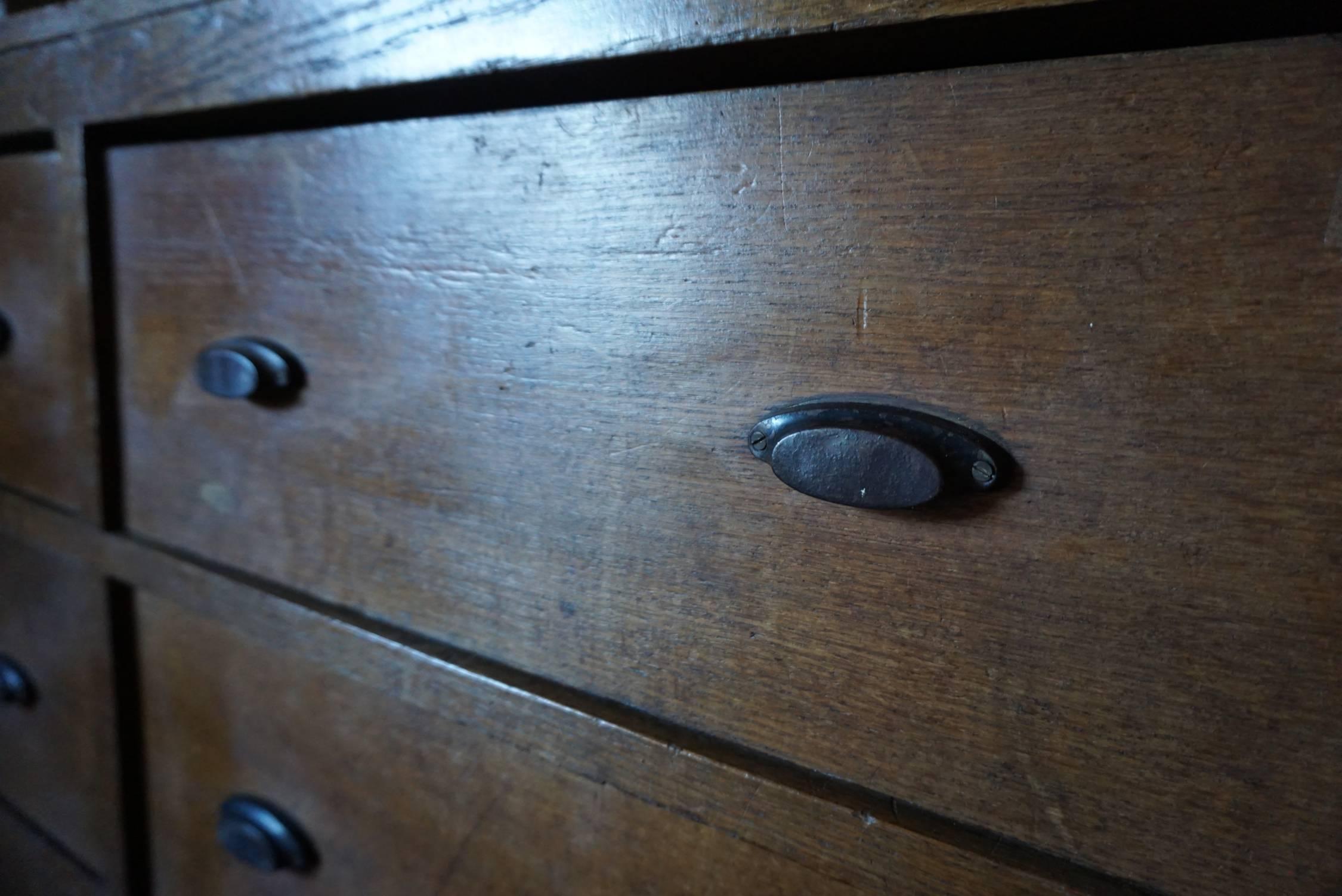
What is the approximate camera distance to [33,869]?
0.62m

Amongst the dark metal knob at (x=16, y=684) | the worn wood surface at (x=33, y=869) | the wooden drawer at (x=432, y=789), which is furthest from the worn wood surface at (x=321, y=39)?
A: the worn wood surface at (x=33, y=869)

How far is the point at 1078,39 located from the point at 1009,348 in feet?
0.32

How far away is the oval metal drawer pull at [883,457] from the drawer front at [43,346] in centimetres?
46

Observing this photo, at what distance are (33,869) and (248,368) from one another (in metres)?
0.50

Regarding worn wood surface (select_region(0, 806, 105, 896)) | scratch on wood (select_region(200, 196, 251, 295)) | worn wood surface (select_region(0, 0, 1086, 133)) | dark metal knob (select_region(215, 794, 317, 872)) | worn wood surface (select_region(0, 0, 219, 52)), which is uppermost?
worn wood surface (select_region(0, 0, 219, 52))

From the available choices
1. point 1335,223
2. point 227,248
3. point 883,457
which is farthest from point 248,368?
point 1335,223

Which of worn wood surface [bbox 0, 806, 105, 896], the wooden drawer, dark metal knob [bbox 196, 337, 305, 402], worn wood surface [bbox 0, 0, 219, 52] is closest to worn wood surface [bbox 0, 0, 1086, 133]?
worn wood surface [bbox 0, 0, 219, 52]

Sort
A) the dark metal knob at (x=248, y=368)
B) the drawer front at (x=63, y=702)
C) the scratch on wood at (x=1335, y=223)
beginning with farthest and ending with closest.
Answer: the drawer front at (x=63, y=702) < the dark metal knob at (x=248, y=368) < the scratch on wood at (x=1335, y=223)

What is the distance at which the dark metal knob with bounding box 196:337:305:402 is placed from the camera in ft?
1.36

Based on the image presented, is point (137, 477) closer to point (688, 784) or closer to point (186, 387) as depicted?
point (186, 387)

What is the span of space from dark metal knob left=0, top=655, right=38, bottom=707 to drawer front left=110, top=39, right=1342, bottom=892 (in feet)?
1.25

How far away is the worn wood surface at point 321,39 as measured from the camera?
271 millimetres

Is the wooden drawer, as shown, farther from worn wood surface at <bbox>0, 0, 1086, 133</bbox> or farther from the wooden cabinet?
worn wood surface at <bbox>0, 0, 1086, 133</bbox>

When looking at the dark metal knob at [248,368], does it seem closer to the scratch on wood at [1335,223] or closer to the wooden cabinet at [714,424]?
the wooden cabinet at [714,424]
